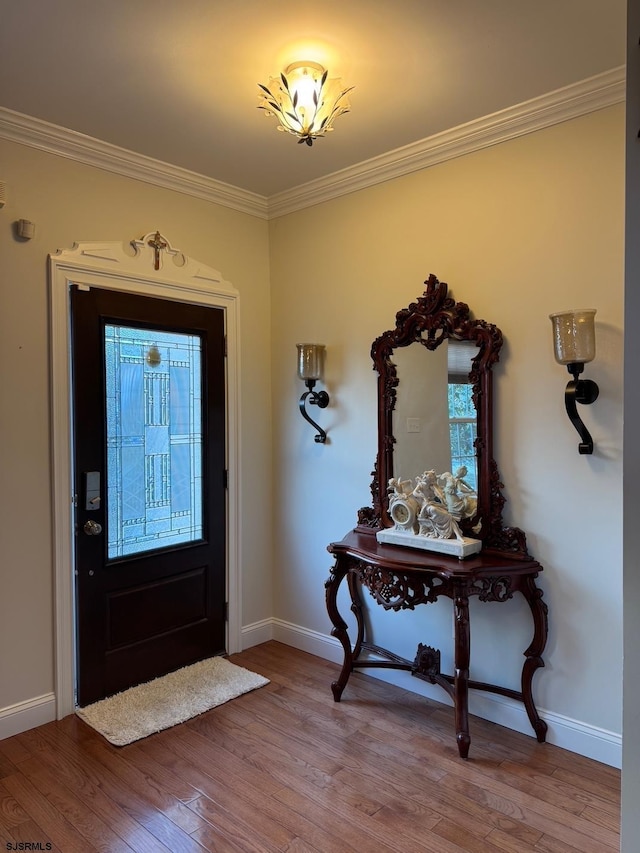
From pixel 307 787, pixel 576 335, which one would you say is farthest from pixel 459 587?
pixel 576 335

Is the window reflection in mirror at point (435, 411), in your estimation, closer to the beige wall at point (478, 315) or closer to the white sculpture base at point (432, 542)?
the beige wall at point (478, 315)

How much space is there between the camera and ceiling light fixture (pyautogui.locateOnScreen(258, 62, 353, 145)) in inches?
83.6

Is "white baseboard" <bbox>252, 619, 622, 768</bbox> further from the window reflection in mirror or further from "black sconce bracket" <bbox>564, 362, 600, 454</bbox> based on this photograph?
"black sconce bracket" <bbox>564, 362, 600, 454</bbox>

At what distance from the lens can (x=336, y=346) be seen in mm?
3312

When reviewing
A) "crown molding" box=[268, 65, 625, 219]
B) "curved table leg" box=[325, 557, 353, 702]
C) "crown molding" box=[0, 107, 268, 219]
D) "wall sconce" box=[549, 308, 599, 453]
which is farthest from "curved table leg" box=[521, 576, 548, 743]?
"crown molding" box=[0, 107, 268, 219]

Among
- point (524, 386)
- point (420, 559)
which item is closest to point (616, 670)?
point (420, 559)

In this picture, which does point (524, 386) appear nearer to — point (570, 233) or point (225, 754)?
point (570, 233)

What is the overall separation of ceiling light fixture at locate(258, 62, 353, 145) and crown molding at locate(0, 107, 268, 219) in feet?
3.47

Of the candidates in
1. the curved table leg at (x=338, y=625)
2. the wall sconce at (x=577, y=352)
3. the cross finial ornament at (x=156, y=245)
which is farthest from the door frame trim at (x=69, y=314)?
the wall sconce at (x=577, y=352)

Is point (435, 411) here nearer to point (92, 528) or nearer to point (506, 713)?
point (506, 713)

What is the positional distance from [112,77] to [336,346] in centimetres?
168

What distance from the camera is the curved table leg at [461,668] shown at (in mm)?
2375

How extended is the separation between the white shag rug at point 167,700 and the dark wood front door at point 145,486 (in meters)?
0.08

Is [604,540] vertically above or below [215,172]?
below
